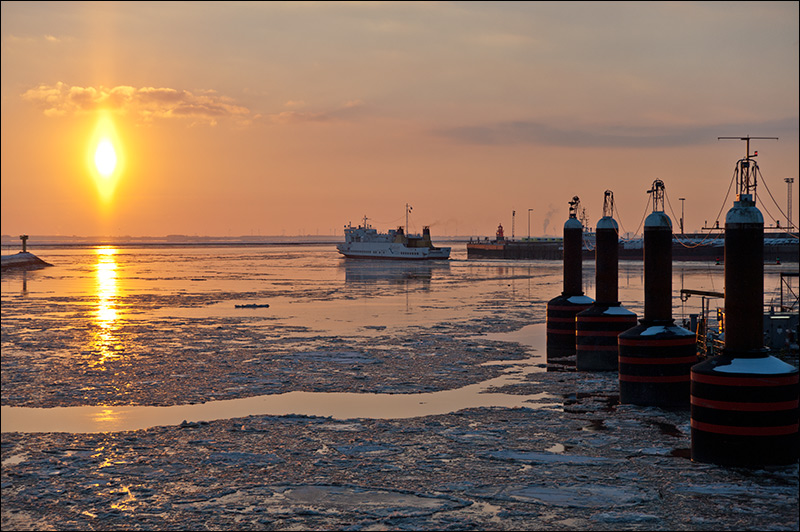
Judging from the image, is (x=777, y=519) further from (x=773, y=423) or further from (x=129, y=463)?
(x=129, y=463)

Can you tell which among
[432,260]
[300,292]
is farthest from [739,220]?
[432,260]

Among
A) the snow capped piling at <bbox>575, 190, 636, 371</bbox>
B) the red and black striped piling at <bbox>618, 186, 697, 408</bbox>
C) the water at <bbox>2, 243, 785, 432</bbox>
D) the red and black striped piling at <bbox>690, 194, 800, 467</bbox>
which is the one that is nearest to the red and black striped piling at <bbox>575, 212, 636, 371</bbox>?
the snow capped piling at <bbox>575, 190, 636, 371</bbox>

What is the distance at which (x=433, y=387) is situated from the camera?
58.7 feet

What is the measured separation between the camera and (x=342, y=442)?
12977 mm

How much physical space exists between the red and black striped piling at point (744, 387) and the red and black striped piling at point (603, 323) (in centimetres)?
792

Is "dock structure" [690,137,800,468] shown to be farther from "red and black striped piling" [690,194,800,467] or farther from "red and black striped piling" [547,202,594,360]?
"red and black striped piling" [547,202,594,360]

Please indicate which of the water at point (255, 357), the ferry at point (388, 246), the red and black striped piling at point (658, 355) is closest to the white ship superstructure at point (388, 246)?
the ferry at point (388, 246)

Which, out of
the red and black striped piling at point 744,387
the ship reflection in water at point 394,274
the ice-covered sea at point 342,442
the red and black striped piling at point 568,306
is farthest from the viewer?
the ship reflection in water at point 394,274

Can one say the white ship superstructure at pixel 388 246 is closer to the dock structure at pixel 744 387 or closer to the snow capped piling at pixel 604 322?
the snow capped piling at pixel 604 322

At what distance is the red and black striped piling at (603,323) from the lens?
20.3m

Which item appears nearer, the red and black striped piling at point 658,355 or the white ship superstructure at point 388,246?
the red and black striped piling at point 658,355

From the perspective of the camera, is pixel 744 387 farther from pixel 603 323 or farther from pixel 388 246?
pixel 388 246

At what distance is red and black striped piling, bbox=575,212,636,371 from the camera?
20.3 meters

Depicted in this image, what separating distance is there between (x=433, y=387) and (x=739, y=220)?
7952 mm
